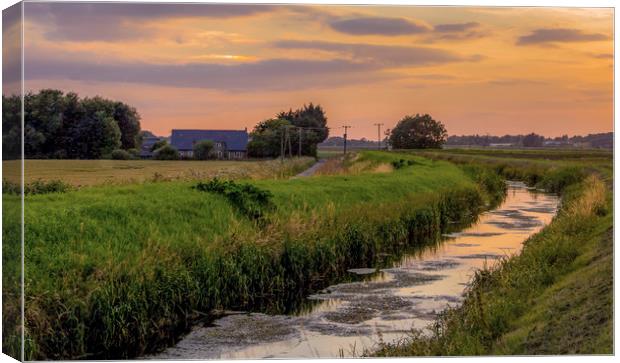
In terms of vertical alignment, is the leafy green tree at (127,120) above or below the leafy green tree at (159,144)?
above

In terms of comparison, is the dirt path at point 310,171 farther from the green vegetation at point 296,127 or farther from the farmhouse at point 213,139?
the farmhouse at point 213,139

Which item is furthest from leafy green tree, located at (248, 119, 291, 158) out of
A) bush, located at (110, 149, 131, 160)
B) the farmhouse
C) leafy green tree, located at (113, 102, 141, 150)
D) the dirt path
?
the dirt path

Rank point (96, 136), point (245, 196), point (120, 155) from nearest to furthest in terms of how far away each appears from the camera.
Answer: point (96, 136)
point (120, 155)
point (245, 196)

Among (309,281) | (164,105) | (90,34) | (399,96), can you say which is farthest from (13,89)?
(309,281)

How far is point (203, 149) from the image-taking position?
70.7 feet

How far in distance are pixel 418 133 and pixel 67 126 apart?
7049mm

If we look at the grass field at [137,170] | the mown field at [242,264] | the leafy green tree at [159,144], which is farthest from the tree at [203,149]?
the grass field at [137,170]

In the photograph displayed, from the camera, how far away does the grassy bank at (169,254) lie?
47.6 feet

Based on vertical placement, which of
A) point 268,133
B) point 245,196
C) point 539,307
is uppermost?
point 268,133

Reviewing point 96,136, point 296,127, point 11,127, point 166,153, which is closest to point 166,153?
point 166,153

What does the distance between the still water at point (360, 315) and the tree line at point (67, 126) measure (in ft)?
13.8

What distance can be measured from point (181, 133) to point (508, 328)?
9.29 meters

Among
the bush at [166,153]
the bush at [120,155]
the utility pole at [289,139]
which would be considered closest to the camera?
the bush at [120,155]

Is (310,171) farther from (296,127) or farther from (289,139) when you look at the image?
(296,127)
